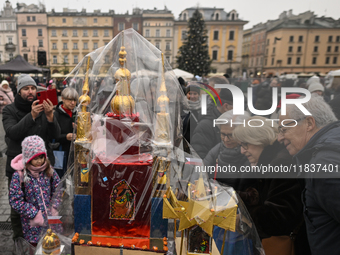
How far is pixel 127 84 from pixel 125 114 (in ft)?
0.60

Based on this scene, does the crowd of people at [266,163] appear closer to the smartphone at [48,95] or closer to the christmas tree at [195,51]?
the smartphone at [48,95]

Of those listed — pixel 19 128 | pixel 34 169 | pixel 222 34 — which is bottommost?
pixel 34 169

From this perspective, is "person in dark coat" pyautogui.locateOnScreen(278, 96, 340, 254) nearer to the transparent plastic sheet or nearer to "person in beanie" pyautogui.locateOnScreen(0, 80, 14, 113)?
the transparent plastic sheet

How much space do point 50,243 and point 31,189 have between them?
989 millimetres

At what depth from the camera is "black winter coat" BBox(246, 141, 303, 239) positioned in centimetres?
163

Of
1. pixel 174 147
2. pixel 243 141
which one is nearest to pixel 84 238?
pixel 174 147

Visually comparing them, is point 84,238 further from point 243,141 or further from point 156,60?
point 243,141

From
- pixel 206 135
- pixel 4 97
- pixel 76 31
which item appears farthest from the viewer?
pixel 76 31

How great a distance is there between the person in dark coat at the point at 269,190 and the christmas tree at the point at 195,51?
24.0 metres

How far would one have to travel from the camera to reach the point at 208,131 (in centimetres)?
270

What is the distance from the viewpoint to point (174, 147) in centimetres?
154

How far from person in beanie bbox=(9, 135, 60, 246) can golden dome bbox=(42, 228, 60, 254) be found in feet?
2.78

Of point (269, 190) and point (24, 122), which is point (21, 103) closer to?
point (24, 122)

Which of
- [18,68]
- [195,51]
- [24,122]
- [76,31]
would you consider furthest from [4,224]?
[76,31]
